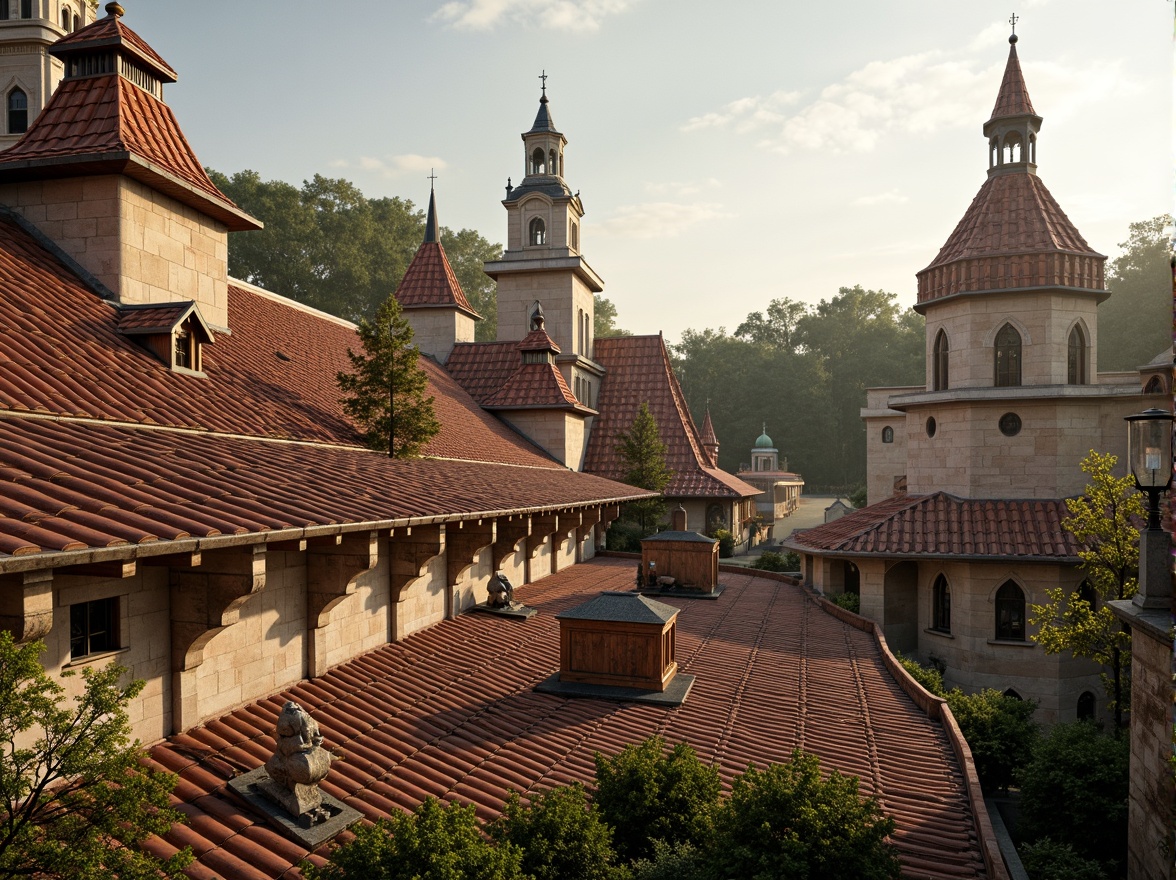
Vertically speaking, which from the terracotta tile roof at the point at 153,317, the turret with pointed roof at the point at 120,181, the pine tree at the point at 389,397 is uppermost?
the turret with pointed roof at the point at 120,181

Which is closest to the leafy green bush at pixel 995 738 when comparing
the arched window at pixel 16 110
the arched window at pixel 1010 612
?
the arched window at pixel 1010 612

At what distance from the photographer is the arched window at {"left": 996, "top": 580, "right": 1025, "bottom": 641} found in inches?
864

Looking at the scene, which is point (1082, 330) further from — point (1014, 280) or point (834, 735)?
point (834, 735)

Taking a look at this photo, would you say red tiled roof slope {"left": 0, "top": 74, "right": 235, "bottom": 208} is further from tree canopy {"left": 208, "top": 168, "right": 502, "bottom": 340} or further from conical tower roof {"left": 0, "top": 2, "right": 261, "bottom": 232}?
tree canopy {"left": 208, "top": 168, "right": 502, "bottom": 340}

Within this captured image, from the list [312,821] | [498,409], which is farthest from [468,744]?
[498,409]

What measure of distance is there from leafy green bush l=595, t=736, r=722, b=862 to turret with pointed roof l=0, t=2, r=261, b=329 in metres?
10.6

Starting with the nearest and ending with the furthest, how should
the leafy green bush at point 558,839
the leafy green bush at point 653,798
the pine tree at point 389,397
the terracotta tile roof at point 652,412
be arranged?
1. the leafy green bush at point 558,839
2. the leafy green bush at point 653,798
3. the pine tree at point 389,397
4. the terracotta tile roof at point 652,412

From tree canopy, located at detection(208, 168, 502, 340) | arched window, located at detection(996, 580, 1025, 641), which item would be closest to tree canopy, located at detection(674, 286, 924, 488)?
tree canopy, located at detection(208, 168, 502, 340)

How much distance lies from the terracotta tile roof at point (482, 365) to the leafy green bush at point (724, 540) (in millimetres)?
12675

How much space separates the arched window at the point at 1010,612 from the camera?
864 inches

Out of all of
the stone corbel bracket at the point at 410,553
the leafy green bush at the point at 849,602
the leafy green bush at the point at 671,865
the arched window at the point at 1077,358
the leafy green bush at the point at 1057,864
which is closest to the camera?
the leafy green bush at the point at 671,865

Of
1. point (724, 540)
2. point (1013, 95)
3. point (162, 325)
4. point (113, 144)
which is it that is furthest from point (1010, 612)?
point (113, 144)

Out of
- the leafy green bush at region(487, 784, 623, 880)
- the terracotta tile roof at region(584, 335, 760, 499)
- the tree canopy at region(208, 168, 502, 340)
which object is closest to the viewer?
the leafy green bush at region(487, 784, 623, 880)

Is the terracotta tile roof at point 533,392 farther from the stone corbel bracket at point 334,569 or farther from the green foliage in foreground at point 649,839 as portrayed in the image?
the green foliage in foreground at point 649,839
